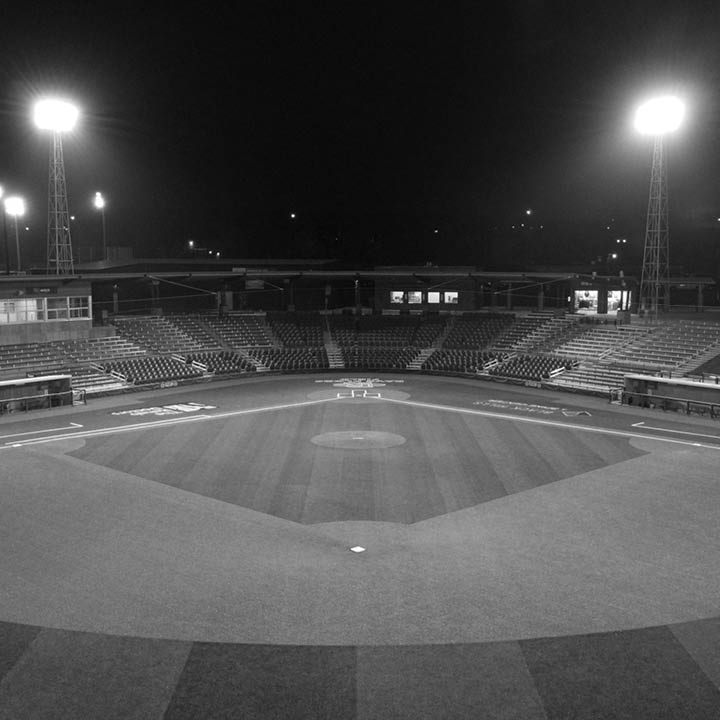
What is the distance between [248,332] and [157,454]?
3254 centimetres

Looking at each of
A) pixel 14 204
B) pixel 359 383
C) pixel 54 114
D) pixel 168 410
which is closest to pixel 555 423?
pixel 359 383

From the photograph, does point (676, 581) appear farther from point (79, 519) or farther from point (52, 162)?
point (52, 162)

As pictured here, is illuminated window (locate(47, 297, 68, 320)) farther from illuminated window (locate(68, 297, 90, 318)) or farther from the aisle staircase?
the aisle staircase

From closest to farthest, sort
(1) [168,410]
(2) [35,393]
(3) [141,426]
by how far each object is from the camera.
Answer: (3) [141,426] < (1) [168,410] < (2) [35,393]

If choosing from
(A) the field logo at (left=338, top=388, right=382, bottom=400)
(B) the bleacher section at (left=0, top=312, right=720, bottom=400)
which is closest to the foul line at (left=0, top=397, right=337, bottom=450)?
(A) the field logo at (left=338, top=388, right=382, bottom=400)

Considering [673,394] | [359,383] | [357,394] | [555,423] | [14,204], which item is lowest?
[555,423]

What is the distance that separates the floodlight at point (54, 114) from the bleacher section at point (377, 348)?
14.7 metres

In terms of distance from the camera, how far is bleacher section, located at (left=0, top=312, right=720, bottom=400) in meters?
44.2

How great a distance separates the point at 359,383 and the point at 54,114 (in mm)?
26711

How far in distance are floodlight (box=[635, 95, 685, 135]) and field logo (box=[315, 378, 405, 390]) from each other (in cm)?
2405

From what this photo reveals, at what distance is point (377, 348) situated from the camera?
57.6m

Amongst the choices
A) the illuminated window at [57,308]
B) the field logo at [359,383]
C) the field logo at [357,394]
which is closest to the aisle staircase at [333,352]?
the field logo at [359,383]

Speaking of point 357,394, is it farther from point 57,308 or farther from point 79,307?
point 57,308

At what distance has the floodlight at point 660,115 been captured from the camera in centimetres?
4222
